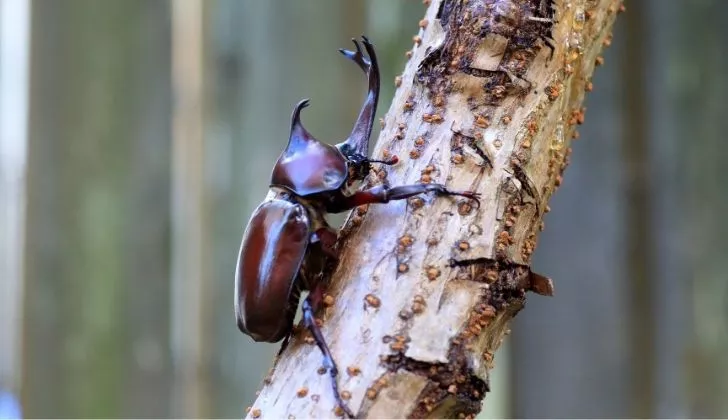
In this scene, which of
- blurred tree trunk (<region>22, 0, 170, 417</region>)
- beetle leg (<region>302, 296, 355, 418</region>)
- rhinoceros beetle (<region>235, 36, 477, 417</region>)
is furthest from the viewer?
blurred tree trunk (<region>22, 0, 170, 417</region>)

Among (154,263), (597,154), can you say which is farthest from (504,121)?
(154,263)

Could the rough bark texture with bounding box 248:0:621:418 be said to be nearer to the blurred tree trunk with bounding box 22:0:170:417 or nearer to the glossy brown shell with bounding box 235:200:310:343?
the glossy brown shell with bounding box 235:200:310:343

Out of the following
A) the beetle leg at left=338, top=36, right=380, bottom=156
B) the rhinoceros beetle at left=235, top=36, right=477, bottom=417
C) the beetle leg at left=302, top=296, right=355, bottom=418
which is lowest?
the beetle leg at left=302, top=296, right=355, bottom=418

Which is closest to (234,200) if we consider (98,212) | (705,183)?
(98,212)

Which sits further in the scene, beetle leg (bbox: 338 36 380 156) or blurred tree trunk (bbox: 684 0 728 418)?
blurred tree trunk (bbox: 684 0 728 418)

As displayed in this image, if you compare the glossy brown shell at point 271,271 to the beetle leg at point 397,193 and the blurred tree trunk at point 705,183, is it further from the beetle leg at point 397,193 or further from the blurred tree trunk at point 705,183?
the blurred tree trunk at point 705,183

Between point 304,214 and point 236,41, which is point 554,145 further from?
point 236,41

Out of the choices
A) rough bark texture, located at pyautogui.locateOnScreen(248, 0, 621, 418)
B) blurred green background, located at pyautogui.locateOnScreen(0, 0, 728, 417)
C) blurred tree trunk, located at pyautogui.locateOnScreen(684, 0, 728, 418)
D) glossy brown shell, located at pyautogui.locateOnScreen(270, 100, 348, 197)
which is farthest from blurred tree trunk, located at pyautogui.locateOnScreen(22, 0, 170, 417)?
blurred tree trunk, located at pyautogui.locateOnScreen(684, 0, 728, 418)
